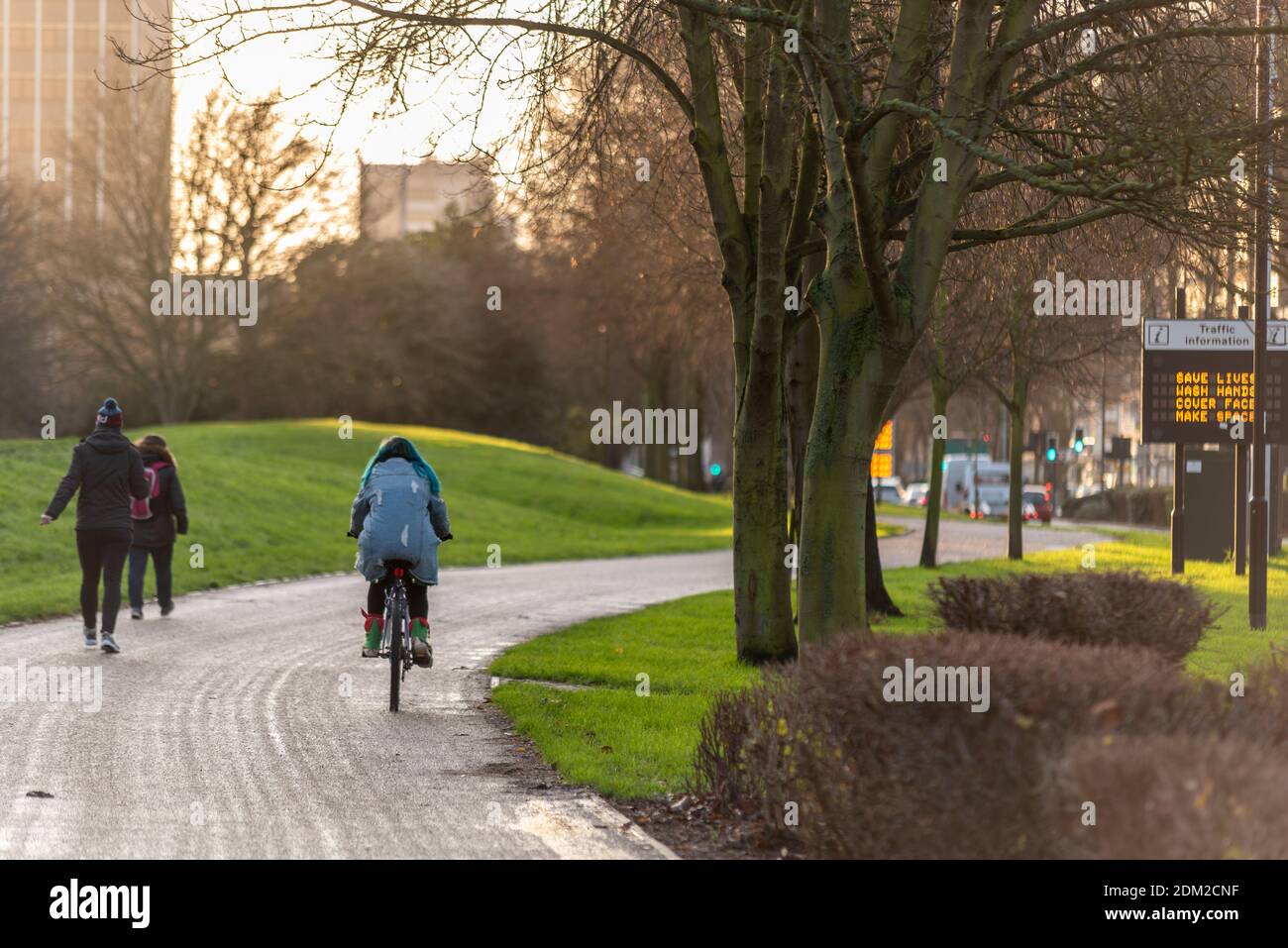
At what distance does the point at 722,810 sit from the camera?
7.90 m

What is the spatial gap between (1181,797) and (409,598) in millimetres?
8018

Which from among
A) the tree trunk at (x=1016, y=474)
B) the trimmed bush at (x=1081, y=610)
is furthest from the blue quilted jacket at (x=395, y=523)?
the tree trunk at (x=1016, y=474)

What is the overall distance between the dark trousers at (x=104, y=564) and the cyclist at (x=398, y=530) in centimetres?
320

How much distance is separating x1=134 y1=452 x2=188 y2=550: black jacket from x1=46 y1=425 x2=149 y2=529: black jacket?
2545 mm

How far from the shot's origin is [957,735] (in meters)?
5.62

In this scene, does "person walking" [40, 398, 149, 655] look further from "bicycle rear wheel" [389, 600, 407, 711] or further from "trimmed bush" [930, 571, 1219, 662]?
"trimmed bush" [930, 571, 1219, 662]

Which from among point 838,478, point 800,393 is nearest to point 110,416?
point 800,393

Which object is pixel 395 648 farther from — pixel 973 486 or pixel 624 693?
pixel 973 486

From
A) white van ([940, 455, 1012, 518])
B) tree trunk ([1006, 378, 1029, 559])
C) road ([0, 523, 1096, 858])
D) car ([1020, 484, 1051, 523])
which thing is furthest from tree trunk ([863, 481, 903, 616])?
white van ([940, 455, 1012, 518])

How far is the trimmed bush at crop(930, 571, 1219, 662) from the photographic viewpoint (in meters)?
9.45

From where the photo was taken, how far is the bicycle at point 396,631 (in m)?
11.6
